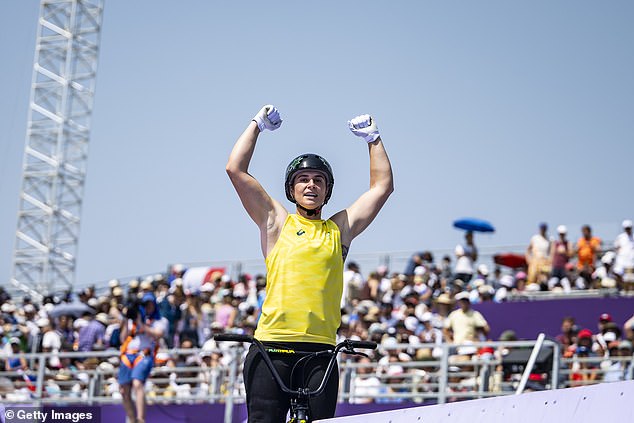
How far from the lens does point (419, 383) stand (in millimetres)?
14734

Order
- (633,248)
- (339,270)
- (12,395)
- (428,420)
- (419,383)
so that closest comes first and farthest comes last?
1. (428,420)
2. (339,270)
3. (419,383)
4. (12,395)
5. (633,248)

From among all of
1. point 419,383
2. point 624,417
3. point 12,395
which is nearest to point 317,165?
point 624,417

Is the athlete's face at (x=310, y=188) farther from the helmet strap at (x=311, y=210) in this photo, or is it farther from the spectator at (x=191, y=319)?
the spectator at (x=191, y=319)

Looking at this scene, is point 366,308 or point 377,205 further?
point 366,308

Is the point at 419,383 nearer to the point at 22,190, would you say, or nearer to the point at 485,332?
the point at 485,332

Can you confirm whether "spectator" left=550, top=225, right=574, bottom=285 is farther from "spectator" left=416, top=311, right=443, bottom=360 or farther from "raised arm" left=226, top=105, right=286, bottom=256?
"raised arm" left=226, top=105, right=286, bottom=256

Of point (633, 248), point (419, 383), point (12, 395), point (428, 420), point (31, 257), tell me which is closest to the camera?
point (428, 420)

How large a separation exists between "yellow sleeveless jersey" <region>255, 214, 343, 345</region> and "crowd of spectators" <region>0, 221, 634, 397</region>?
858 cm

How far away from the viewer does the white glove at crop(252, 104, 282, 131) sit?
245 inches

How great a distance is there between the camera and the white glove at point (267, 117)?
622cm

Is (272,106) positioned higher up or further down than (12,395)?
higher up

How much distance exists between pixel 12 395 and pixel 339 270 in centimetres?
1165

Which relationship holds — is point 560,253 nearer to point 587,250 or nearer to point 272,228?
point 587,250

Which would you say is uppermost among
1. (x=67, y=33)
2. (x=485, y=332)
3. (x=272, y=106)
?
(x=67, y=33)
